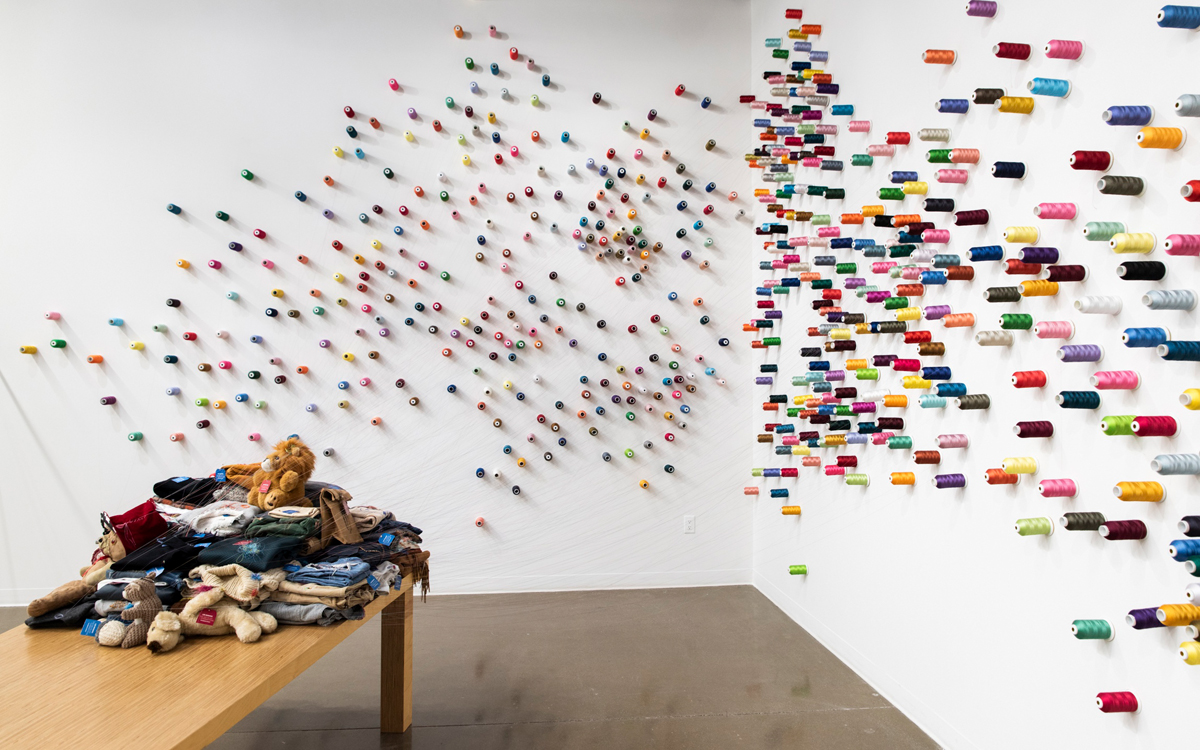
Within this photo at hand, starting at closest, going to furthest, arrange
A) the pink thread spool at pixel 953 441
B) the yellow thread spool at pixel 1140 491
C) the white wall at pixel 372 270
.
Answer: the yellow thread spool at pixel 1140 491
the pink thread spool at pixel 953 441
the white wall at pixel 372 270

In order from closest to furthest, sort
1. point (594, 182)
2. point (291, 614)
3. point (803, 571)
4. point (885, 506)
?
point (291, 614) → point (885, 506) → point (803, 571) → point (594, 182)

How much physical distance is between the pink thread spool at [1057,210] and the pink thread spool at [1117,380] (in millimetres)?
418

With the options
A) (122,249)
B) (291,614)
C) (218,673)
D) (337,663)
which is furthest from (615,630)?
(122,249)

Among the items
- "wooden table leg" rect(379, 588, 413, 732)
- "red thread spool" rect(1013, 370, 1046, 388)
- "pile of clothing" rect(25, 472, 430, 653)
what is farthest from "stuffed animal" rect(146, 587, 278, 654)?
"red thread spool" rect(1013, 370, 1046, 388)

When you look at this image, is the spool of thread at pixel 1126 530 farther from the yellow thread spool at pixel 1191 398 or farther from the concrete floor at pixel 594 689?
the concrete floor at pixel 594 689

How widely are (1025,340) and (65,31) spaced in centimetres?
462

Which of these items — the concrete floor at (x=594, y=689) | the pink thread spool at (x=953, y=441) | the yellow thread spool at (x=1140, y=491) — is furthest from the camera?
the concrete floor at (x=594, y=689)

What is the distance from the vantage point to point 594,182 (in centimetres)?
377

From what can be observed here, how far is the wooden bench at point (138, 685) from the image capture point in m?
1.14

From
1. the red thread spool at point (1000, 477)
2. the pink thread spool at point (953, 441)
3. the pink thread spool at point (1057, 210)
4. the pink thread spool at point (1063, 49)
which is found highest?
the pink thread spool at point (1063, 49)

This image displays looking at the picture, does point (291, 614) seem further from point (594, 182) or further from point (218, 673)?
point (594, 182)

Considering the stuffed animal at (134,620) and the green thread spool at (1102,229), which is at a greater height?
the green thread spool at (1102,229)

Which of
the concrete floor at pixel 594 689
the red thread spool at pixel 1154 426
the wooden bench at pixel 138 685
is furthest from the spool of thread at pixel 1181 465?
the wooden bench at pixel 138 685

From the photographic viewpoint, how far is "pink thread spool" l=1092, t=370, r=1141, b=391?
1501 mm
